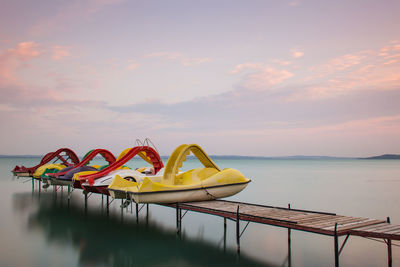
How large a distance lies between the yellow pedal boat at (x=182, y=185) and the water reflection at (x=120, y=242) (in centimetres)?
210

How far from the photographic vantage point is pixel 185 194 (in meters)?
16.5

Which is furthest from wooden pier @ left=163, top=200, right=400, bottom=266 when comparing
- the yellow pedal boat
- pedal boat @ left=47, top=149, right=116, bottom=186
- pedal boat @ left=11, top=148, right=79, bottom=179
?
pedal boat @ left=11, top=148, right=79, bottom=179

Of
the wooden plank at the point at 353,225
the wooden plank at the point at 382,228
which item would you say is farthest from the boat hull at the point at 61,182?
the wooden plank at the point at 382,228

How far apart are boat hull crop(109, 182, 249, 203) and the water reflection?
2072mm

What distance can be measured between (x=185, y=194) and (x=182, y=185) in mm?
501

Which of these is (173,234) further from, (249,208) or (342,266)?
(342,266)

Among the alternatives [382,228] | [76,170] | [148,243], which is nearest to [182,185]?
[148,243]

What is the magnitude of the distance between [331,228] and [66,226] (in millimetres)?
15588

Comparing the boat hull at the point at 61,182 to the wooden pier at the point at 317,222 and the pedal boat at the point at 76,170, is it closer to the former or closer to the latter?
the pedal boat at the point at 76,170

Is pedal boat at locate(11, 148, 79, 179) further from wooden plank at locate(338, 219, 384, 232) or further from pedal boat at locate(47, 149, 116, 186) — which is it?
wooden plank at locate(338, 219, 384, 232)

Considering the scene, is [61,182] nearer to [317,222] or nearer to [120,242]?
[120,242]

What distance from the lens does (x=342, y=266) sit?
43.6 ft

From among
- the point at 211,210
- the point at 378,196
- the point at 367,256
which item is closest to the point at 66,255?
the point at 211,210

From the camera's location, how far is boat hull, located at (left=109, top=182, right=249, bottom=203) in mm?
15883
